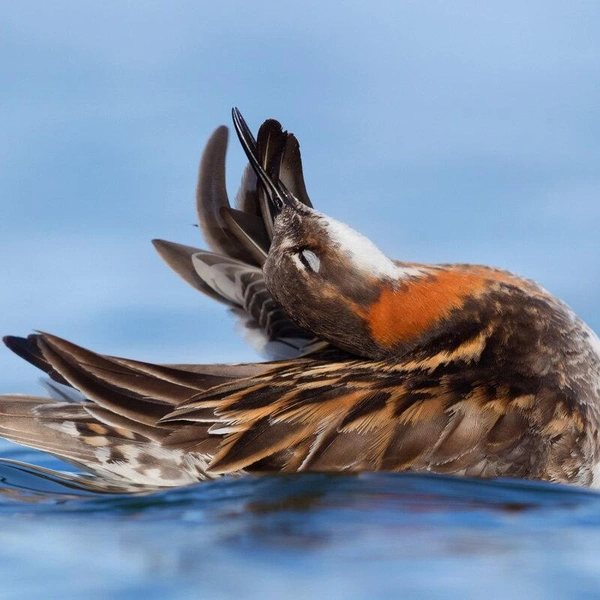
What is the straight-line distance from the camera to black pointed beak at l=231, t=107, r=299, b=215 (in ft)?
21.4

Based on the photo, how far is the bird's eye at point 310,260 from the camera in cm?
607

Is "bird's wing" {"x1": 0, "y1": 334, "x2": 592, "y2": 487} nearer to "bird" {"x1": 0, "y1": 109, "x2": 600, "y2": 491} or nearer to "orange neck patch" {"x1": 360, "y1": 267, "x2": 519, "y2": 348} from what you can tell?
"bird" {"x1": 0, "y1": 109, "x2": 600, "y2": 491}

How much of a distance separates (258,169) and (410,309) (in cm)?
125

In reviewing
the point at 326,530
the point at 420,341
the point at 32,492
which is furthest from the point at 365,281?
the point at 32,492

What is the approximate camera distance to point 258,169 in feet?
21.6

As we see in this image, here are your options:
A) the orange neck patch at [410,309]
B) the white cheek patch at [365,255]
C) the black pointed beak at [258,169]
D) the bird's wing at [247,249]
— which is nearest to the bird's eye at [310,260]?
the white cheek patch at [365,255]

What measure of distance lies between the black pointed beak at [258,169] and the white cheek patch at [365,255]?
1.41 ft

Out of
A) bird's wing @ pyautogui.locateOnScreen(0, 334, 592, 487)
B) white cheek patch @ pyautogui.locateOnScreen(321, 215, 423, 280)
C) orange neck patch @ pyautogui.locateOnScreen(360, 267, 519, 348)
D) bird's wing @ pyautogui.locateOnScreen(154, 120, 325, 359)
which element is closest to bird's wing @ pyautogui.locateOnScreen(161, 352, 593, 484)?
bird's wing @ pyautogui.locateOnScreen(0, 334, 592, 487)

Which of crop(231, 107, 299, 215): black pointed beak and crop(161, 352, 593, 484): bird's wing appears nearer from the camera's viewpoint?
crop(161, 352, 593, 484): bird's wing

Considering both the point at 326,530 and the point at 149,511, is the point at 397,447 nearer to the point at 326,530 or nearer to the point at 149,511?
the point at 326,530

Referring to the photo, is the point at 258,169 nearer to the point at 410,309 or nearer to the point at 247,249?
the point at 247,249

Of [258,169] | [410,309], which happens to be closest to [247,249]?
[258,169]

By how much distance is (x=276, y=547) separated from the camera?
480 cm

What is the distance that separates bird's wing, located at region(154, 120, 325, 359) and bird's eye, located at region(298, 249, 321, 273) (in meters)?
0.71
